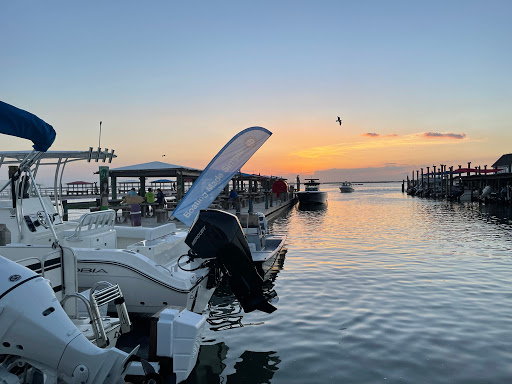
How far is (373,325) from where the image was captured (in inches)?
296

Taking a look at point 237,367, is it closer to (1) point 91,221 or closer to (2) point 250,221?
(1) point 91,221

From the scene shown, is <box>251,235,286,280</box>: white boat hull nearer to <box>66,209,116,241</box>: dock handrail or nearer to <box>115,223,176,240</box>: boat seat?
<box>115,223,176,240</box>: boat seat

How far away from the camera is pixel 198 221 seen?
6051mm

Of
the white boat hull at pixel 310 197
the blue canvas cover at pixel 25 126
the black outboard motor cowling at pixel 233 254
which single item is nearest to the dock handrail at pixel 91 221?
the blue canvas cover at pixel 25 126

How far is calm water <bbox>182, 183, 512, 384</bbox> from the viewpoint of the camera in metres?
5.78

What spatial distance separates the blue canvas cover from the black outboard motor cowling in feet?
7.83

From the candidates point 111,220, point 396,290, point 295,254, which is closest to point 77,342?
point 111,220

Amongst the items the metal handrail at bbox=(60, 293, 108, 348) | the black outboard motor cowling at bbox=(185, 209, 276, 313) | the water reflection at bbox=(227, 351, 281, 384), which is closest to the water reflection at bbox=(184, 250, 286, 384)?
the water reflection at bbox=(227, 351, 281, 384)

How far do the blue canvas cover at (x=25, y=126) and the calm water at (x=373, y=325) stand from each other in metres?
3.77

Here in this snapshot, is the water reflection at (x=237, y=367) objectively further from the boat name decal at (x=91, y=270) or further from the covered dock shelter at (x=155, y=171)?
the covered dock shelter at (x=155, y=171)

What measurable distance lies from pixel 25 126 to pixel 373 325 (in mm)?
6483

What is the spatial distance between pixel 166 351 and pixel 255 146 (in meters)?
6.61

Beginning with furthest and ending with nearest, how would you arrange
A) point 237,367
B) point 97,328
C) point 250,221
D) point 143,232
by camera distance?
point 250,221 → point 143,232 → point 237,367 → point 97,328

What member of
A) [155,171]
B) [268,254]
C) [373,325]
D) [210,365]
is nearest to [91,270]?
[210,365]
